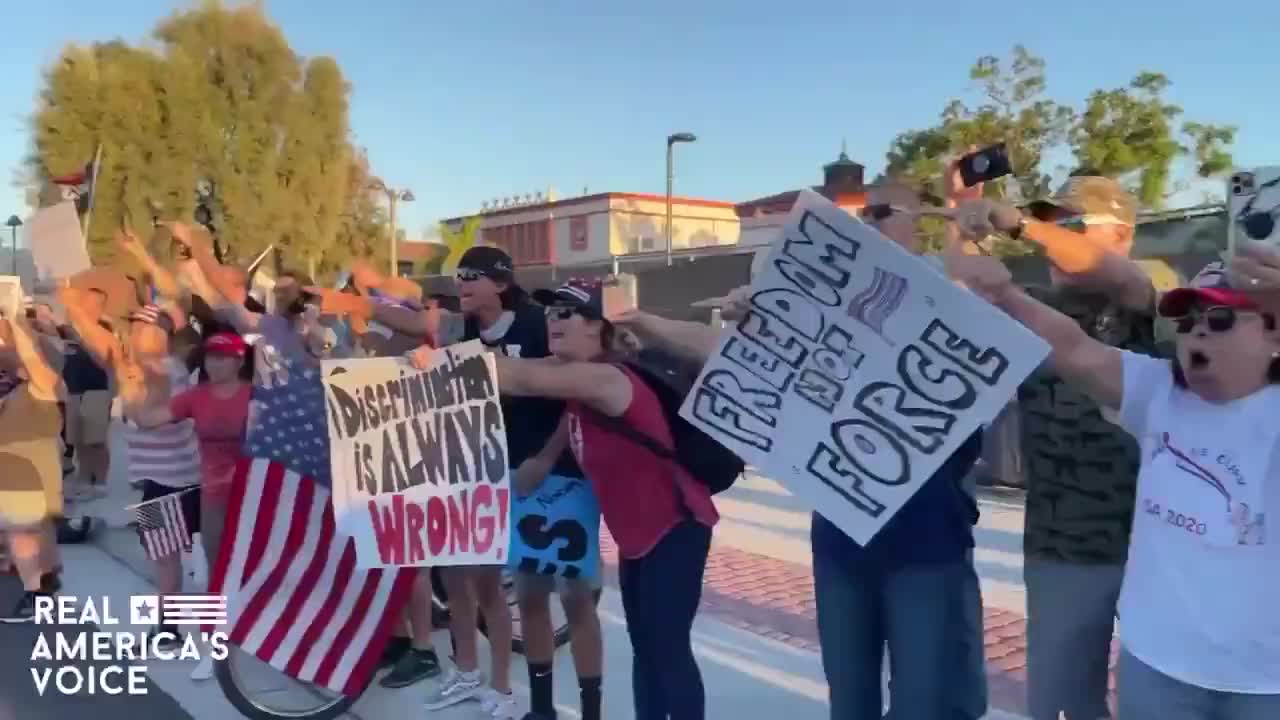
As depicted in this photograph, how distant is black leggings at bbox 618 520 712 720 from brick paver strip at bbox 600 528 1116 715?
5.05ft

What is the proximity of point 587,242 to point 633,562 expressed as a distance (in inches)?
2068

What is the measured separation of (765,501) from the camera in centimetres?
881

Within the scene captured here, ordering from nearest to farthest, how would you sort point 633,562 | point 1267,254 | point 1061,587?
point 1267,254 → point 1061,587 → point 633,562

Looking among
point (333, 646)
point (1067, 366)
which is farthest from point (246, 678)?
point (1067, 366)

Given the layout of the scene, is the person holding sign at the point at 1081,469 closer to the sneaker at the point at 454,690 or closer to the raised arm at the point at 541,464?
the raised arm at the point at 541,464

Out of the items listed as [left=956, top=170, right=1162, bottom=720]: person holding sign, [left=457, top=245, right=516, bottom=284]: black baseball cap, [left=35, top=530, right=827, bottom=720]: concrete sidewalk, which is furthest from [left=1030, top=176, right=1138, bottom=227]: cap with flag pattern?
[left=35, top=530, right=827, bottom=720]: concrete sidewalk

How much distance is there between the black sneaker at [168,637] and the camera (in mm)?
5297

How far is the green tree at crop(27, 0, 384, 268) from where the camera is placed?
2875 centimetres

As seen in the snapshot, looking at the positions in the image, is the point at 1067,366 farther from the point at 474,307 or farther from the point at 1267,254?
the point at 474,307

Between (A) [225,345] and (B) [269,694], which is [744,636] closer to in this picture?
(B) [269,694]

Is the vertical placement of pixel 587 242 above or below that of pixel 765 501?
above

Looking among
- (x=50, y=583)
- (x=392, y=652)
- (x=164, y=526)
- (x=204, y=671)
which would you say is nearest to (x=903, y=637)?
(x=392, y=652)

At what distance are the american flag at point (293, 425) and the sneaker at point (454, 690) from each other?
952 mm

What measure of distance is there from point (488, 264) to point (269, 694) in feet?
6.87
